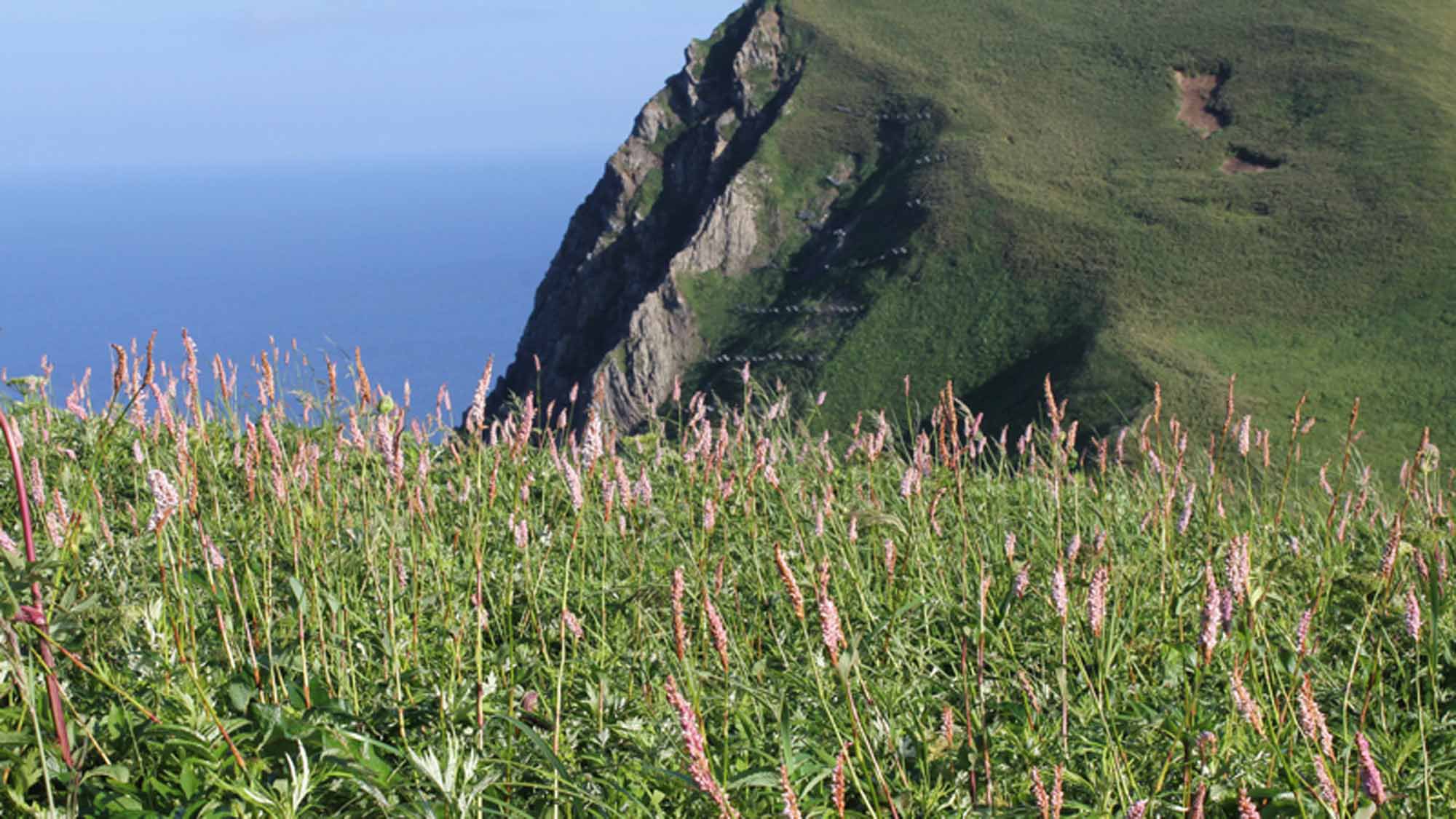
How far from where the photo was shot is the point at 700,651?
4.06m

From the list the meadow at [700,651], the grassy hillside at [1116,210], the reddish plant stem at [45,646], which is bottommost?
the grassy hillside at [1116,210]

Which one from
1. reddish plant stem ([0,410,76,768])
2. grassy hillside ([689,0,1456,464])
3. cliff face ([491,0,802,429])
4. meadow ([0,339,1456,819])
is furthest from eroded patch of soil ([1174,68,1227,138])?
reddish plant stem ([0,410,76,768])

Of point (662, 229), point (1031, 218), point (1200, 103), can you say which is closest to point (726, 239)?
point (662, 229)

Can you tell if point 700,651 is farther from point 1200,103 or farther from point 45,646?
point 1200,103

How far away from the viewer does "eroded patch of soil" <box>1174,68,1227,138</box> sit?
119050 millimetres

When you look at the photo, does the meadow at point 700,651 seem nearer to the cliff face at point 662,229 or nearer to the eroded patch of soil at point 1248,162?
the cliff face at point 662,229

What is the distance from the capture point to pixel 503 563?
4.84 m

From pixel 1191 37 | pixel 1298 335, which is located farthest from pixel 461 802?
pixel 1191 37

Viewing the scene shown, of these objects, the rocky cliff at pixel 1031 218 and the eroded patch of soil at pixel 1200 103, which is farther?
the eroded patch of soil at pixel 1200 103

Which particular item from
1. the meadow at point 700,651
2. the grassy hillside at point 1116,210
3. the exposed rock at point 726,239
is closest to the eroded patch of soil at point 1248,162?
the grassy hillside at point 1116,210

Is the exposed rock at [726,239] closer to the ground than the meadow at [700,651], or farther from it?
closer to the ground

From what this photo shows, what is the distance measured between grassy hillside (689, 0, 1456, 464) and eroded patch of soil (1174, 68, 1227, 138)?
952 mm

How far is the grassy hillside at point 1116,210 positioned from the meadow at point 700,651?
2739 inches

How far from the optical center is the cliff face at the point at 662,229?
12381 cm
